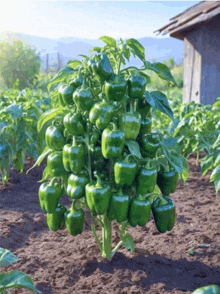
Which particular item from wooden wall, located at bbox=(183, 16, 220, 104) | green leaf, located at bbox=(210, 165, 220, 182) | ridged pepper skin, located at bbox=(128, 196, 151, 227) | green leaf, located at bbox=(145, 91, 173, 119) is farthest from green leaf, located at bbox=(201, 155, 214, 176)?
wooden wall, located at bbox=(183, 16, 220, 104)

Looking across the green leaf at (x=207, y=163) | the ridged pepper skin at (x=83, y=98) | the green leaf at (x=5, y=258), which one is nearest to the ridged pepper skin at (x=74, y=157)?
the ridged pepper skin at (x=83, y=98)

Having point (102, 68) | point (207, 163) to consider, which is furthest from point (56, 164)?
point (207, 163)

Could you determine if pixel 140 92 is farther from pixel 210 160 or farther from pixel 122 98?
pixel 210 160

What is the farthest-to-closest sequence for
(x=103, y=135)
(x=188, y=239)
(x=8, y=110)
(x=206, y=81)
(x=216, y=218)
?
(x=206, y=81), (x=8, y=110), (x=216, y=218), (x=188, y=239), (x=103, y=135)

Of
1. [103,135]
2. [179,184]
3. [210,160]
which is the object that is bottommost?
[179,184]

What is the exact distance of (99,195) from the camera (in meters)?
2.34

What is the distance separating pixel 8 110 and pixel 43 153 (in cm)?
235

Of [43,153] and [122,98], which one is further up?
[122,98]

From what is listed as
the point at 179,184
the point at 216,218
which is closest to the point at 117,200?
the point at 216,218

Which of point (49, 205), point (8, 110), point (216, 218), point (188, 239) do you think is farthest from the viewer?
point (8, 110)

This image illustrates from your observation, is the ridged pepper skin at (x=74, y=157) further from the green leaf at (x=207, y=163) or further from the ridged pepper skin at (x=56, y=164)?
the green leaf at (x=207, y=163)

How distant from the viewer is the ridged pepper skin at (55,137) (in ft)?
8.27

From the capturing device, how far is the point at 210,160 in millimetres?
5129

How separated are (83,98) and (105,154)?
37 centimetres
